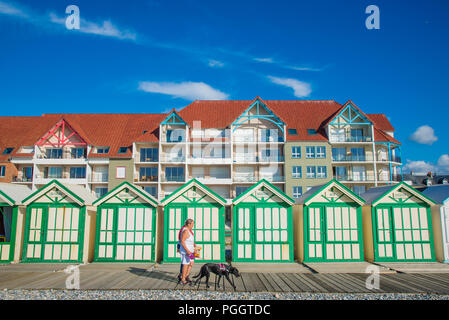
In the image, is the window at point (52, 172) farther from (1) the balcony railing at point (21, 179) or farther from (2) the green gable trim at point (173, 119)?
(2) the green gable trim at point (173, 119)

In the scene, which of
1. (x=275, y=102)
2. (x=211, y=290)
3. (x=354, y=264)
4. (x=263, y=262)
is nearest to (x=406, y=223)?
(x=354, y=264)

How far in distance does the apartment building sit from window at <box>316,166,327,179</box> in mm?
120

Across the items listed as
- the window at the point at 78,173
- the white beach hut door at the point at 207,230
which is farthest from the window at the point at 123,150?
the white beach hut door at the point at 207,230

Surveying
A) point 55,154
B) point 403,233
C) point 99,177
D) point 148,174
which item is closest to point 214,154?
point 148,174

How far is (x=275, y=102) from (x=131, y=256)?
117 feet

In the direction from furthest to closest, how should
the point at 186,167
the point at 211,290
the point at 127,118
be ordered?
the point at 127,118 < the point at 186,167 < the point at 211,290

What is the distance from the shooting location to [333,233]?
1443cm

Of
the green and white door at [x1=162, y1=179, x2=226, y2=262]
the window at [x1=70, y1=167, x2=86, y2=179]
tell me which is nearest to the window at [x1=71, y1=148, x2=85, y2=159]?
the window at [x1=70, y1=167, x2=86, y2=179]

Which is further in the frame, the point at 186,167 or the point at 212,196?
the point at 186,167

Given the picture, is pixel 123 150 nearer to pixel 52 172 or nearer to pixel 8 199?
pixel 52 172

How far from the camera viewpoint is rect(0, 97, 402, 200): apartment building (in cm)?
3909

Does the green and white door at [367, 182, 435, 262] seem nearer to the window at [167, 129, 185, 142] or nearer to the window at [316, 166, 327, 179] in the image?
the window at [316, 166, 327, 179]

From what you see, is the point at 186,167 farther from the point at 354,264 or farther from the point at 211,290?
the point at 211,290

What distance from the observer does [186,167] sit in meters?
38.9
